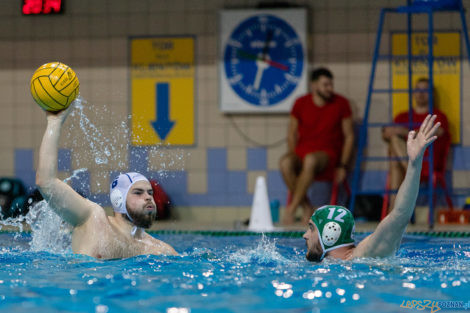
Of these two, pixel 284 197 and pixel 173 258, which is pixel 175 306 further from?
pixel 284 197

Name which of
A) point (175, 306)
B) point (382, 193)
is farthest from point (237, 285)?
point (382, 193)

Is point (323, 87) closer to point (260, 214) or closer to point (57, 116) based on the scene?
point (260, 214)

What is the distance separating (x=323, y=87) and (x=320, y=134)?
506 mm

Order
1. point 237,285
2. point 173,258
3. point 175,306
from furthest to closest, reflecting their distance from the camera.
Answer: point 173,258 < point 237,285 < point 175,306

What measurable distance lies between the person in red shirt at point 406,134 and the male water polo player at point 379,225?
381 centimetres

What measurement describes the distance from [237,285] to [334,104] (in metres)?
4.79

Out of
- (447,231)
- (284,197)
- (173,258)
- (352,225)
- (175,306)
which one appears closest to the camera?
(175,306)

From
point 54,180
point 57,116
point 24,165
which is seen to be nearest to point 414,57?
point 24,165

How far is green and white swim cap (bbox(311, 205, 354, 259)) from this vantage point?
12.5ft

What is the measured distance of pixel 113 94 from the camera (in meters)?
8.45

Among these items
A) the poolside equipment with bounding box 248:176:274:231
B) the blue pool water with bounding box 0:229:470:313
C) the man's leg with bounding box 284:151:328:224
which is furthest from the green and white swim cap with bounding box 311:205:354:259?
the man's leg with bounding box 284:151:328:224

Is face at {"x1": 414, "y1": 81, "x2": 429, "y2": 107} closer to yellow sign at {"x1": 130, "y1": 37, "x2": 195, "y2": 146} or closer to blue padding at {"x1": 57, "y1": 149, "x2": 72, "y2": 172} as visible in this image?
yellow sign at {"x1": 130, "y1": 37, "x2": 195, "y2": 146}

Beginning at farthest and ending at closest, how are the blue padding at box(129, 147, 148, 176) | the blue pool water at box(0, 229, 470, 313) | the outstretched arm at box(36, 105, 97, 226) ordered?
1. the blue padding at box(129, 147, 148, 176)
2. the outstretched arm at box(36, 105, 97, 226)
3. the blue pool water at box(0, 229, 470, 313)

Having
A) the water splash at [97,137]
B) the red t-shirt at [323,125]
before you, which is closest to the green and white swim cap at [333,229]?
the red t-shirt at [323,125]
